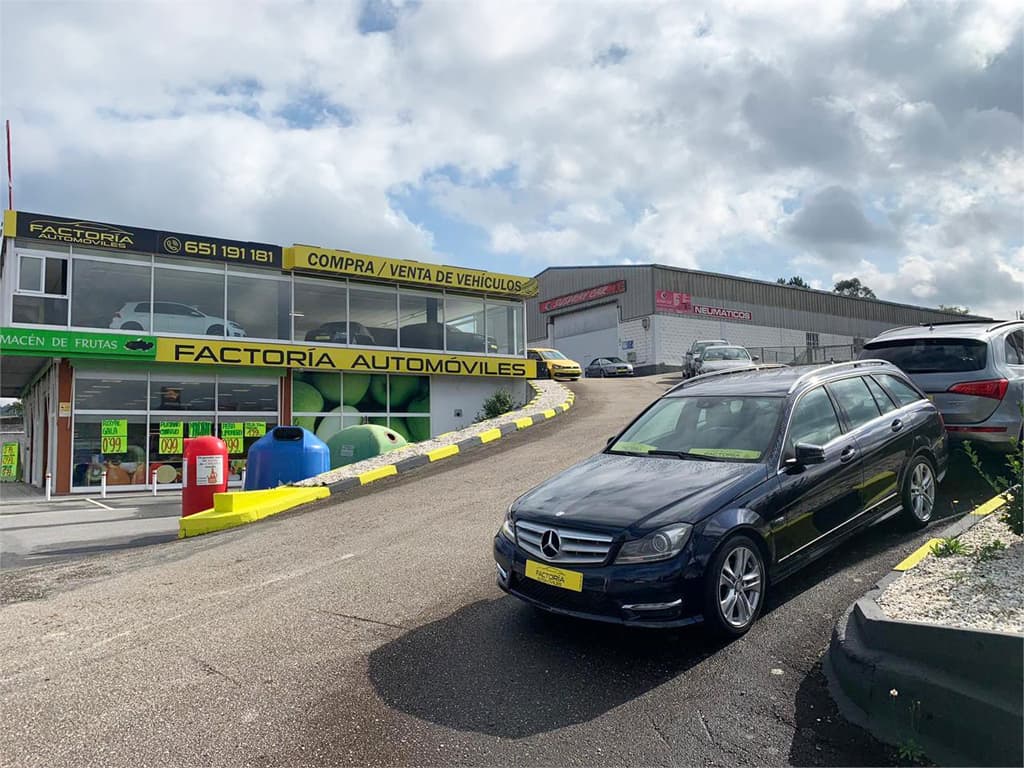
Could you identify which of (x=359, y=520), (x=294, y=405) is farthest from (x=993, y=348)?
(x=294, y=405)

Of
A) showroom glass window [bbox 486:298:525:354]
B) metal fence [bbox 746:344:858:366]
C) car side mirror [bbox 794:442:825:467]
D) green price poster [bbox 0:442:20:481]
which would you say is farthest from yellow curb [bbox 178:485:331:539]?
metal fence [bbox 746:344:858:366]

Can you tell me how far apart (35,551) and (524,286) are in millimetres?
18205

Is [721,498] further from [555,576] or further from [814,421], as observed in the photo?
[814,421]

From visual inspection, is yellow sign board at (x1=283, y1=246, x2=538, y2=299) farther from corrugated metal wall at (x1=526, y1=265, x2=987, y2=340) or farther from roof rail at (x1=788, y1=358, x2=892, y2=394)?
corrugated metal wall at (x1=526, y1=265, x2=987, y2=340)

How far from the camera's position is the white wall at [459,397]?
2316 cm

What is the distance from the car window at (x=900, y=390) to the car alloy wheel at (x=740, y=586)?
3.08m

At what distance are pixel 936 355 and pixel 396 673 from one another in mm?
7062

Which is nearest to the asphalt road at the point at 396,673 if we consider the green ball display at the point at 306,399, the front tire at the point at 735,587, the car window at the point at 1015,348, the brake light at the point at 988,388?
the front tire at the point at 735,587

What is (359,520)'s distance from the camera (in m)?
8.84

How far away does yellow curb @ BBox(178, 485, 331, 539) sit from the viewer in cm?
963

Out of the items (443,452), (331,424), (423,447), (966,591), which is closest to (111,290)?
(331,424)

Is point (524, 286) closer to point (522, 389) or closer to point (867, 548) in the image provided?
point (522, 389)

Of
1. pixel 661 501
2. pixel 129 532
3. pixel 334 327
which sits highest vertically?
pixel 334 327

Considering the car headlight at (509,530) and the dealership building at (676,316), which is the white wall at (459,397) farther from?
the dealership building at (676,316)
